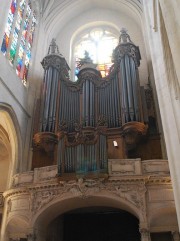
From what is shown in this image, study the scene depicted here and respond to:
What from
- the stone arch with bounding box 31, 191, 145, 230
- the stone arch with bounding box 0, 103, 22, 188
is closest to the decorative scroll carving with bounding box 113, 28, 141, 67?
→ the stone arch with bounding box 0, 103, 22, 188

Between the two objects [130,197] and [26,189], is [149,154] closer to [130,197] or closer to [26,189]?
[130,197]

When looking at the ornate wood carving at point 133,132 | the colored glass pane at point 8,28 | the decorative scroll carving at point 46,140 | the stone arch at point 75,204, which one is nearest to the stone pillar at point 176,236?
the stone arch at point 75,204

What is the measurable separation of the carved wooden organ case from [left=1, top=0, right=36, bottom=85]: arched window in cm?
100

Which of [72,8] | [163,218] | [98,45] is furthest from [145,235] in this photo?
[72,8]

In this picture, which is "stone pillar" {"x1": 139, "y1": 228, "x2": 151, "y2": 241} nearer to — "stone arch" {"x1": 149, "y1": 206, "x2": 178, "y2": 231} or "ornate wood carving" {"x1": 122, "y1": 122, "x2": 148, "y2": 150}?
"stone arch" {"x1": 149, "y1": 206, "x2": 178, "y2": 231}

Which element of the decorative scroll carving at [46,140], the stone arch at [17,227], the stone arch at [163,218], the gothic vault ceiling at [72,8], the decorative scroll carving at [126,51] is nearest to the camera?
the stone arch at [163,218]

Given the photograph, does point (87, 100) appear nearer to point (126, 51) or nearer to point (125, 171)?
point (126, 51)

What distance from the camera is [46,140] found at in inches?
435

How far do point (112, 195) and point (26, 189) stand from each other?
2.69 meters

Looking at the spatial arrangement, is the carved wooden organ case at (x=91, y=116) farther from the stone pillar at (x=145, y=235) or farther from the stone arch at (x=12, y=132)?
the stone pillar at (x=145, y=235)

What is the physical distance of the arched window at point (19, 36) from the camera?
11929 mm

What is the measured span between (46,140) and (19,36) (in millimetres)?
4862

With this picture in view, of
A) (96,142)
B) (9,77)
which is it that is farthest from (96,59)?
(96,142)

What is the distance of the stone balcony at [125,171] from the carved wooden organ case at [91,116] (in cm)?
37
